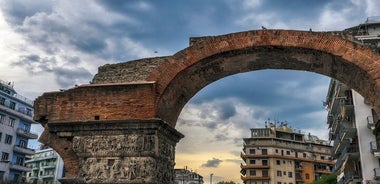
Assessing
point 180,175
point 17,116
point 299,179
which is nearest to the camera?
point 17,116

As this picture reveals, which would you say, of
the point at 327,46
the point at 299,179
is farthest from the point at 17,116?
the point at 299,179

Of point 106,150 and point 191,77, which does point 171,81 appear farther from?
point 106,150

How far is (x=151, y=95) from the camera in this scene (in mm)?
7570

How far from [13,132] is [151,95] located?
2926 cm

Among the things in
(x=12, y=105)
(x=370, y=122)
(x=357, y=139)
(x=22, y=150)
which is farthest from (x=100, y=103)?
(x=22, y=150)

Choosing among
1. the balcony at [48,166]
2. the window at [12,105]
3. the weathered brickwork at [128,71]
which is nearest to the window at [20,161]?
the window at [12,105]

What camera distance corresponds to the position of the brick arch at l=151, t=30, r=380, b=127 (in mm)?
7484

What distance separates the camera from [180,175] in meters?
62.1

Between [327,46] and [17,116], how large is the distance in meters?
31.3

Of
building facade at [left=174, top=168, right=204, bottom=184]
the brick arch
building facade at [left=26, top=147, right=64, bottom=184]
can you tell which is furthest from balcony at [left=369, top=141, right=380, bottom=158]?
building facade at [left=174, top=168, right=204, bottom=184]

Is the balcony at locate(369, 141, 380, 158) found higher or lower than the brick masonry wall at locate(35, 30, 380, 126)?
higher

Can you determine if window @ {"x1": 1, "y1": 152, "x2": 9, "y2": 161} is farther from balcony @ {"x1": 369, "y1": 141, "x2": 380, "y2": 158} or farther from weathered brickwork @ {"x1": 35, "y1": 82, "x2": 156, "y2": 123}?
balcony @ {"x1": 369, "y1": 141, "x2": 380, "y2": 158}

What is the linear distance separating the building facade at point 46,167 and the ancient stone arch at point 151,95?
41.1 m

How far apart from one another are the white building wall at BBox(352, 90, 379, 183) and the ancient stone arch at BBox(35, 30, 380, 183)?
14429 millimetres
